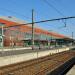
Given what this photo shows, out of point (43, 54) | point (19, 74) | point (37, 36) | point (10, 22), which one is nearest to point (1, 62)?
point (19, 74)

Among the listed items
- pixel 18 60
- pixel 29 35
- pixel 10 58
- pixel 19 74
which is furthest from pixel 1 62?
pixel 29 35

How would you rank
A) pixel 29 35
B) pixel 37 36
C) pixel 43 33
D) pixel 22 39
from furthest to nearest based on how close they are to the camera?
pixel 43 33 < pixel 37 36 < pixel 29 35 < pixel 22 39

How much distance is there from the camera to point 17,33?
294 ft

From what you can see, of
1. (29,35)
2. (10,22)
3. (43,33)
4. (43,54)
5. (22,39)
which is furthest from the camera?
(43,33)

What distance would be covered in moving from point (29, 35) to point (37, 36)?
38.3ft

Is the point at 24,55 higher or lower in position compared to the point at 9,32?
lower

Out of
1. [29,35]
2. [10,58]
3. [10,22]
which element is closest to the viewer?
[10,58]

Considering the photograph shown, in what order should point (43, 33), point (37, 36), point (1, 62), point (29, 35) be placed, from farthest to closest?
1. point (43, 33)
2. point (37, 36)
3. point (29, 35)
4. point (1, 62)

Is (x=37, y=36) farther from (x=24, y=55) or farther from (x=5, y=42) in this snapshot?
(x=24, y=55)

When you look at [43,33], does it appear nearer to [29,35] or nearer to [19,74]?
[29,35]

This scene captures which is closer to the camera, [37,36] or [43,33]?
[37,36]

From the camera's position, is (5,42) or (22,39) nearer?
(5,42)

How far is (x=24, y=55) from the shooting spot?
107 ft

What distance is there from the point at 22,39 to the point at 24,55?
62022 mm
